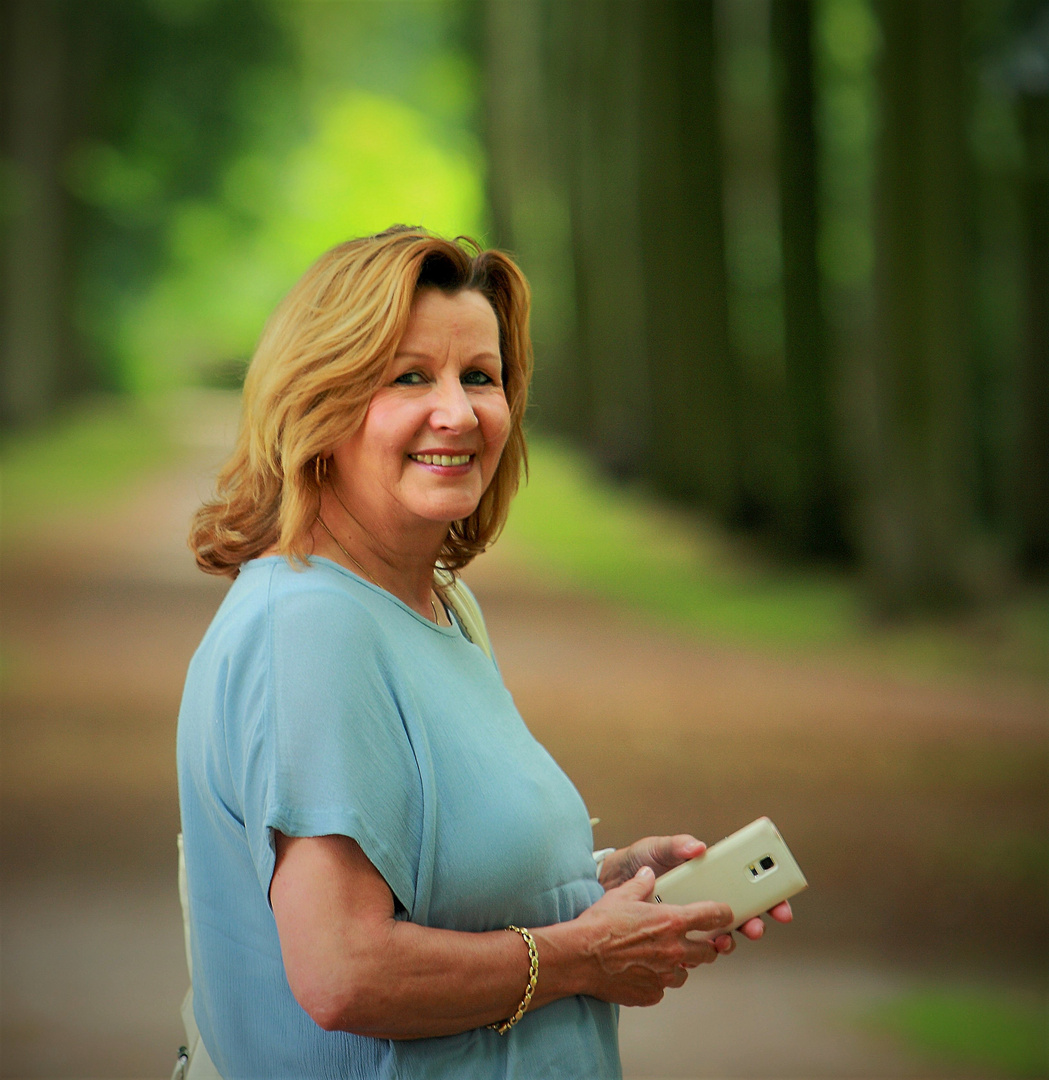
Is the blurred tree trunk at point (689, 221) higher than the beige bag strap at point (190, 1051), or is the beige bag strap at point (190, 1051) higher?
the blurred tree trunk at point (689, 221)

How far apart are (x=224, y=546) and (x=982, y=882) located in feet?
16.3

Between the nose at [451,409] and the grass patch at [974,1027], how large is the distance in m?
4.35

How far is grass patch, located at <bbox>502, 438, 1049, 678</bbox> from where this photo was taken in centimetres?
621

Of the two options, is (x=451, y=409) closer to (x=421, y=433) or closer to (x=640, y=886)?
(x=421, y=433)

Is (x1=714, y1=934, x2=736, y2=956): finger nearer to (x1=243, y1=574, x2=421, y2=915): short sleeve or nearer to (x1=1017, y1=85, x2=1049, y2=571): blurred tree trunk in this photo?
(x1=243, y1=574, x2=421, y2=915): short sleeve

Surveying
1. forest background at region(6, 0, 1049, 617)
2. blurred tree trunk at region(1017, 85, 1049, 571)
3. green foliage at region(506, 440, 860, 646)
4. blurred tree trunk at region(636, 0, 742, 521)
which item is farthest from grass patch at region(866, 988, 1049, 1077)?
blurred tree trunk at region(636, 0, 742, 521)

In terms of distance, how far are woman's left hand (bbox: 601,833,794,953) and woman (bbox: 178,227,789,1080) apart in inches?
2.3

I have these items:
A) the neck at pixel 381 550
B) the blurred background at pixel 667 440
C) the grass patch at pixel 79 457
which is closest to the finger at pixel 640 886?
the neck at pixel 381 550

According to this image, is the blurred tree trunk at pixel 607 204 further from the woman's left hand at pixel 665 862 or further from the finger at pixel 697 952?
the finger at pixel 697 952

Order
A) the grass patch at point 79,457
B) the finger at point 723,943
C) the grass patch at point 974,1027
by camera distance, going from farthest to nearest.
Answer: the grass patch at point 79,457 → the grass patch at point 974,1027 → the finger at point 723,943

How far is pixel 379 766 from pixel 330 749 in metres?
0.06

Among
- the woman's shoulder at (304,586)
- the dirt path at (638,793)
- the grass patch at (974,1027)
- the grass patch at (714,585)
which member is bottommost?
the grass patch at (974,1027)

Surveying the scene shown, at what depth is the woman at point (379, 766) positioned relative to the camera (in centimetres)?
126

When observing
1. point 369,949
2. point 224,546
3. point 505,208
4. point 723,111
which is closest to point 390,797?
point 369,949
